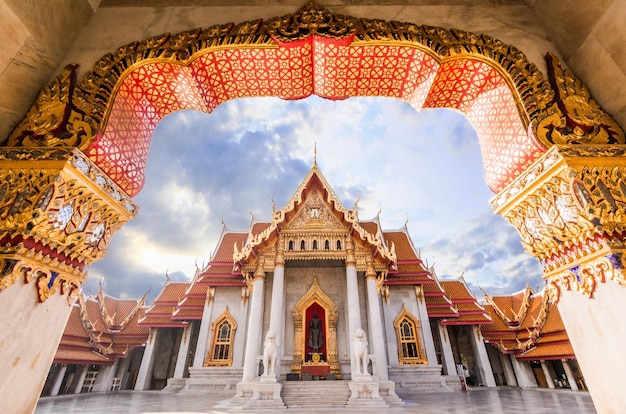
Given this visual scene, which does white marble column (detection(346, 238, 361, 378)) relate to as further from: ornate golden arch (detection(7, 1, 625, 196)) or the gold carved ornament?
the gold carved ornament

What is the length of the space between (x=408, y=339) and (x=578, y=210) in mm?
12111

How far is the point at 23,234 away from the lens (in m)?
1.78

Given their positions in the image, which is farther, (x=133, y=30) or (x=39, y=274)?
(x=133, y=30)

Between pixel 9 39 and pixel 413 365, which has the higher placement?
pixel 9 39

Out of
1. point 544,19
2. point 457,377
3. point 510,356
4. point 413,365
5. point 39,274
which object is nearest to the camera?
point 39,274

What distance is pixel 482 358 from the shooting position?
48.3 ft

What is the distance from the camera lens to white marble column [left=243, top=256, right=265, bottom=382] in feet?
30.7

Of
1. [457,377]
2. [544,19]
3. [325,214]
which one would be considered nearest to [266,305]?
[325,214]

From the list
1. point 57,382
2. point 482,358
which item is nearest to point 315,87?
point 482,358

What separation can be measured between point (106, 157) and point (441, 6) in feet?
10.9

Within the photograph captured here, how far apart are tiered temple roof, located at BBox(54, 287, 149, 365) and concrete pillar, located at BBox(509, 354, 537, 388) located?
2044 centimetres

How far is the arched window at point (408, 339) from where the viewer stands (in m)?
11.9

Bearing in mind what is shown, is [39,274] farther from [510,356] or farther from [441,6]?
[510,356]

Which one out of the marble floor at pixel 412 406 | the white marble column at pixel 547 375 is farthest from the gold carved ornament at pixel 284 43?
the white marble column at pixel 547 375
